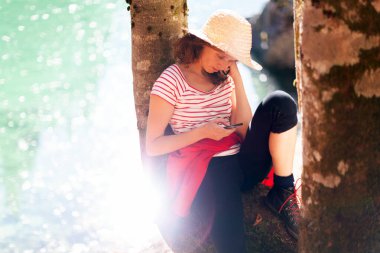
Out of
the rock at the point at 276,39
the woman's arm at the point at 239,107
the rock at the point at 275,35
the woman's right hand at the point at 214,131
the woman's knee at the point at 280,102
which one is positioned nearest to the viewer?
the woman's knee at the point at 280,102

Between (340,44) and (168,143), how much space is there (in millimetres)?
1514

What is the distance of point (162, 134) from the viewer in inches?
152

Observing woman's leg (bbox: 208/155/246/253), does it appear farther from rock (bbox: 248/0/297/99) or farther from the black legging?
rock (bbox: 248/0/297/99)

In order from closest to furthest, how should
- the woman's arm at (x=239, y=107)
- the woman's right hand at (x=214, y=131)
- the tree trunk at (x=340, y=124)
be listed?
the tree trunk at (x=340, y=124), the woman's right hand at (x=214, y=131), the woman's arm at (x=239, y=107)

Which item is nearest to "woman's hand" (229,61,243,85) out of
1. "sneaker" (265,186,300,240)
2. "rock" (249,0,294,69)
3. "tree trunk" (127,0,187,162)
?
"tree trunk" (127,0,187,162)

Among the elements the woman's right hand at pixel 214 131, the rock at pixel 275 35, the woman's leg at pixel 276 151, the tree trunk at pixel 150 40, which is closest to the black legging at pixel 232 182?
the woman's leg at pixel 276 151

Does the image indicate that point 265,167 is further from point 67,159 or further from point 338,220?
point 67,159

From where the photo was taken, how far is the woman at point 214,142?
376 cm

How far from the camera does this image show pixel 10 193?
24.9 feet

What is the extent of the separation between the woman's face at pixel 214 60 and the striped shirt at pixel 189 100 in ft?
0.45

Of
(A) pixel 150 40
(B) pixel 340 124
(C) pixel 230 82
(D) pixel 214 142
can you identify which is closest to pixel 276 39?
(A) pixel 150 40

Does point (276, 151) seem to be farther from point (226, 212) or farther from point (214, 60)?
point (214, 60)

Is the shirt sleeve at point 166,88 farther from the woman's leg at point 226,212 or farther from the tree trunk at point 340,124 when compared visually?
the tree trunk at point 340,124

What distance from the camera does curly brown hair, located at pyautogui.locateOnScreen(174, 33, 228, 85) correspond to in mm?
3881
